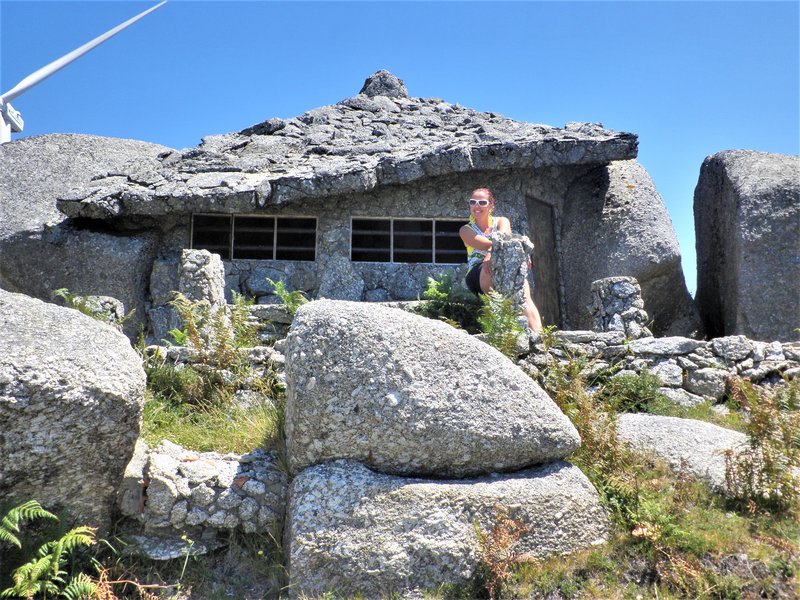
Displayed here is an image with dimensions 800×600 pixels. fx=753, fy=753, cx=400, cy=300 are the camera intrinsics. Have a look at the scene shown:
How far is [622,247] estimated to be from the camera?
43.0ft

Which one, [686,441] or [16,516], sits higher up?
[686,441]

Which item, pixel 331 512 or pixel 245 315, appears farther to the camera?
pixel 245 315

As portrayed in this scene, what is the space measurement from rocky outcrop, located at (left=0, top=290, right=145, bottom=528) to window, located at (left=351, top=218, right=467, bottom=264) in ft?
22.9

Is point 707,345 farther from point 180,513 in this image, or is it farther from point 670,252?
point 180,513

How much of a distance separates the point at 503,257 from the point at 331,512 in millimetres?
4565

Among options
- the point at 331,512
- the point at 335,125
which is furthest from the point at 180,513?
the point at 335,125

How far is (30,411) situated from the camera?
15.9ft

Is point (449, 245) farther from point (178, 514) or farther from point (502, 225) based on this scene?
point (178, 514)

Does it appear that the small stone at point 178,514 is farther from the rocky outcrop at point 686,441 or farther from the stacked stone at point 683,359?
the stacked stone at point 683,359

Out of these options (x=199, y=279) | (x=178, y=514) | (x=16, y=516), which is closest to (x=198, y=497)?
(x=178, y=514)

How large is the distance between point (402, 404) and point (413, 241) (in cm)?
730

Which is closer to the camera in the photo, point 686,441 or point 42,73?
point 686,441

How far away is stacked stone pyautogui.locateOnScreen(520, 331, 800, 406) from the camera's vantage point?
26.5ft

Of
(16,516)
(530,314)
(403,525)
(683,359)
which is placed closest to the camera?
(16,516)
